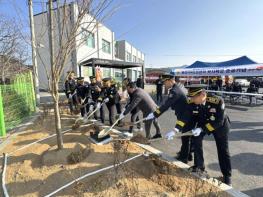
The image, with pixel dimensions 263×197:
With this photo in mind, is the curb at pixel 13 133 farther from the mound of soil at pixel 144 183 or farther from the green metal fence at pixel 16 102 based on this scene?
the mound of soil at pixel 144 183

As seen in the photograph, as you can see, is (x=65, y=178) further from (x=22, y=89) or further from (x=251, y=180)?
(x=22, y=89)

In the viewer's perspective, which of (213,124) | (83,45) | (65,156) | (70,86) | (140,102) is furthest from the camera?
(70,86)

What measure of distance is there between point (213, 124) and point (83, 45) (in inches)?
124

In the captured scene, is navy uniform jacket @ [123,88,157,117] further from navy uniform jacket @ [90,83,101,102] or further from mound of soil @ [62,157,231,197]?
navy uniform jacket @ [90,83,101,102]

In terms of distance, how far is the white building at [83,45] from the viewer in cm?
339

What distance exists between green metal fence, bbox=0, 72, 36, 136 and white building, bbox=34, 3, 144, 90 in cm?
72

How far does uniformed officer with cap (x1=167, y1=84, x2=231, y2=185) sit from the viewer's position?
3049mm

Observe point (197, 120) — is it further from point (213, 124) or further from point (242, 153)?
point (242, 153)

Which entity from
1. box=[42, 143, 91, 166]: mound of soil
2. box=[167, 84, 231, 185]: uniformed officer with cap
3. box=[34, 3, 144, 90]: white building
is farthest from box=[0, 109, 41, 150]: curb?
box=[167, 84, 231, 185]: uniformed officer with cap

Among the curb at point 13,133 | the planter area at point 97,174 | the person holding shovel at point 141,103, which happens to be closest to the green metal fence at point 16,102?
the curb at point 13,133

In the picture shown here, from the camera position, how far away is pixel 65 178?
3.02 metres

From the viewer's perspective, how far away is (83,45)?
464cm

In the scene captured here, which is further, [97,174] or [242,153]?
[242,153]

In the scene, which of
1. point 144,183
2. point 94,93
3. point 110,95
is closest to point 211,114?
point 144,183
